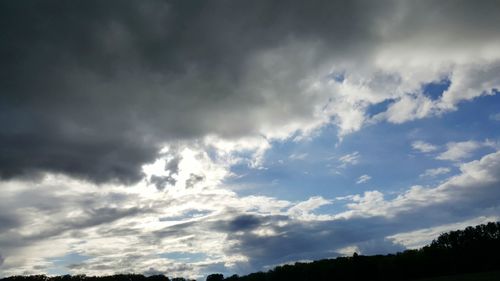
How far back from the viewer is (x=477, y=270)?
179 m

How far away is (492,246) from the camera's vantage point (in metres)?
179

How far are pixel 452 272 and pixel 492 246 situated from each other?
18133 mm

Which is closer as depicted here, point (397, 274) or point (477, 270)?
point (477, 270)

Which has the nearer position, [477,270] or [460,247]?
[477,270]

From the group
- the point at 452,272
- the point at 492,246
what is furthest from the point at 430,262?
the point at 492,246

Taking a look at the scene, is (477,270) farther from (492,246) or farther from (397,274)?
(397,274)

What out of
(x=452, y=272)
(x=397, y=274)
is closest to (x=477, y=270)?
(x=452, y=272)

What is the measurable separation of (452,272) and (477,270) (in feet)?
30.4

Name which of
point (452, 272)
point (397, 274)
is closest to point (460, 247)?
point (452, 272)

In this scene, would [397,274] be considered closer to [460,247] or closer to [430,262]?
[430,262]

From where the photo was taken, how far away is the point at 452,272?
184 meters

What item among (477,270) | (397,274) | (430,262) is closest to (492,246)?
(477,270)

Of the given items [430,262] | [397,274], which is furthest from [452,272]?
[397,274]

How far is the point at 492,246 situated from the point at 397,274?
38.3 metres
